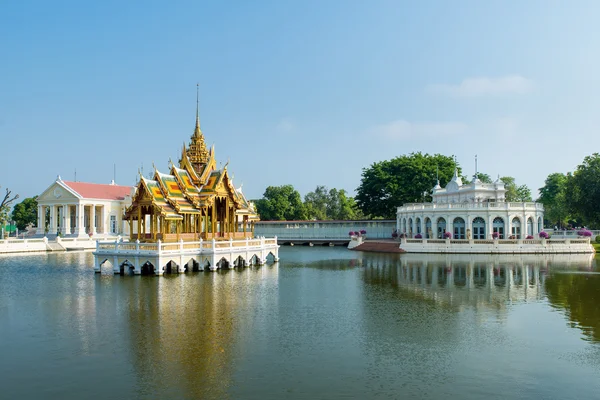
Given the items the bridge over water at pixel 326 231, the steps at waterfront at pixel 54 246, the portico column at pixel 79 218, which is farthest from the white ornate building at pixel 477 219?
the portico column at pixel 79 218

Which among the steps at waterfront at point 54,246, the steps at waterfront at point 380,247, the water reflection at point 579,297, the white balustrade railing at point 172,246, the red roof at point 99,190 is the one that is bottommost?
the water reflection at point 579,297

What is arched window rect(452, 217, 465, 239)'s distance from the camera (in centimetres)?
4894

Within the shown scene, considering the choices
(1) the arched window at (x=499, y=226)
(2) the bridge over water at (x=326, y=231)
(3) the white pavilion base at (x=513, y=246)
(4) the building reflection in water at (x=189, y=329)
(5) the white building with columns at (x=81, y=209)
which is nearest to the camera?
(4) the building reflection in water at (x=189, y=329)

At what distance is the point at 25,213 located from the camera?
3157 inches

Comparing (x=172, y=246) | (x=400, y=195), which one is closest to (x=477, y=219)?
(x=400, y=195)

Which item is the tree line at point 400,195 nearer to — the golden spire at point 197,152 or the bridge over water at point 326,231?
the bridge over water at point 326,231

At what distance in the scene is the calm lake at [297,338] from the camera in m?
10.7

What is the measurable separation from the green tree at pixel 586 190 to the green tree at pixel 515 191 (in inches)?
1476

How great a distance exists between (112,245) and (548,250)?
3550 centimetres

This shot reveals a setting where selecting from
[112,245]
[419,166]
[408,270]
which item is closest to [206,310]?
[112,245]

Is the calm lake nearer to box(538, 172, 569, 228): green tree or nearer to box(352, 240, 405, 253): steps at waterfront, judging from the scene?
box(352, 240, 405, 253): steps at waterfront

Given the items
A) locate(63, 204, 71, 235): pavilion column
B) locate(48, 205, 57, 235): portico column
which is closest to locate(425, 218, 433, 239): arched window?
locate(63, 204, 71, 235): pavilion column

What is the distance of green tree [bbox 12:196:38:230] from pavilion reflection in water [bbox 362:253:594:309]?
62089 millimetres

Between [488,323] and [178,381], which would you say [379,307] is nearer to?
[488,323]
